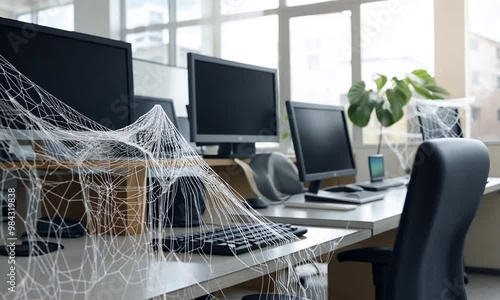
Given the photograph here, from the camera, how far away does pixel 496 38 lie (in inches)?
187

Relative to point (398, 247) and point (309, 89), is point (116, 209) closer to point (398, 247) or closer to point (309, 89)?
point (398, 247)

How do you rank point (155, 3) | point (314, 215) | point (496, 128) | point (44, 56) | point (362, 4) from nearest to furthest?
1. point (44, 56)
2. point (314, 215)
3. point (496, 128)
4. point (362, 4)
5. point (155, 3)

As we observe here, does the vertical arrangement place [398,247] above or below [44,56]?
below

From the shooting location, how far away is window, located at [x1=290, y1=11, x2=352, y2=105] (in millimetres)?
5484

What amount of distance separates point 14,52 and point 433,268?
4.43 feet

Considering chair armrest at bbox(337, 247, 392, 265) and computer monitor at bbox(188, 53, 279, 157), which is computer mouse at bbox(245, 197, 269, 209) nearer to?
computer monitor at bbox(188, 53, 279, 157)

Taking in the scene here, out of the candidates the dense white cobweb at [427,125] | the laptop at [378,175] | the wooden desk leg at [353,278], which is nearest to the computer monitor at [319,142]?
the wooden desk leg at [353,278]

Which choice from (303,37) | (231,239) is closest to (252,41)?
(303,37)

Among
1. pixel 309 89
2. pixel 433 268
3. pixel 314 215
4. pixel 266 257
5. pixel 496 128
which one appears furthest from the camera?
pixel 309 89

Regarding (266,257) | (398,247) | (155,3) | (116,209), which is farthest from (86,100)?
(155,3)

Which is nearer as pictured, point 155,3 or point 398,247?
point 398,247

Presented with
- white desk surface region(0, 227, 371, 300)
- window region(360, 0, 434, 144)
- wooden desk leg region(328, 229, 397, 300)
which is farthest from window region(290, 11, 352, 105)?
white desk surface region(0, 227, 371, 300)

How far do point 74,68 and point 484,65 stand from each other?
12.6 ft

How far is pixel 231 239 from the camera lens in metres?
1.55
